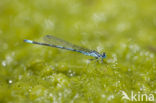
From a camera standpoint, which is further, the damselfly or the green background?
the damselfly

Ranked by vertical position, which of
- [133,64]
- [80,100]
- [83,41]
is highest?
[83,41]

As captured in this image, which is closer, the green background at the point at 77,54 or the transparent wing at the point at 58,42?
the green background at the point at 77,54

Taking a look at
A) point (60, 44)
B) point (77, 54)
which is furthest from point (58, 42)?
point (77, 54)

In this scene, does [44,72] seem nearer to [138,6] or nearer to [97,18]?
[97,18]

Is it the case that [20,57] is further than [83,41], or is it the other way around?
[83,41]

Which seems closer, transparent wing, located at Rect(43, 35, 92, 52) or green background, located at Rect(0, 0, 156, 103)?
green background, located at Rect(0, 0, 156, 103)

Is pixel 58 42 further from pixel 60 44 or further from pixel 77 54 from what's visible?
pixel 77 54

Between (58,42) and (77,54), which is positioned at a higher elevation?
(58,42)

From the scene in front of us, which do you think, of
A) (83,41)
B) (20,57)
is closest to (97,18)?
(83,41)
